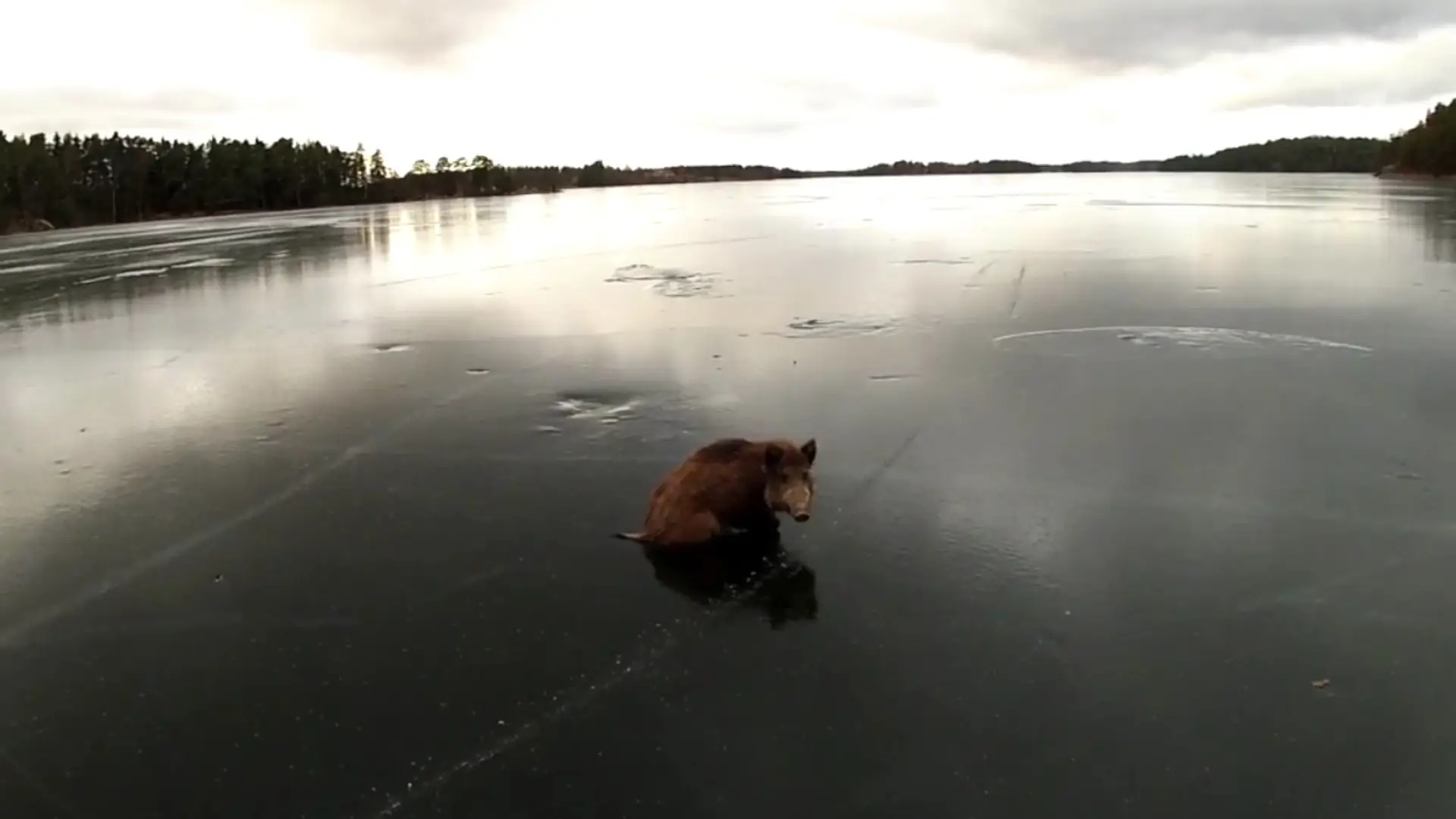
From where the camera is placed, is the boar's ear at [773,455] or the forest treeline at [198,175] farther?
the forest treeline at [198,175]

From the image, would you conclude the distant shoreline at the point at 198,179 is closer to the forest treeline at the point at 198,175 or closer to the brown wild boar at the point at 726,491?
the forest treeline at the point at 198,175

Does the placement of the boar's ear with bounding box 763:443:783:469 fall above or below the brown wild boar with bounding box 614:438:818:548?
above

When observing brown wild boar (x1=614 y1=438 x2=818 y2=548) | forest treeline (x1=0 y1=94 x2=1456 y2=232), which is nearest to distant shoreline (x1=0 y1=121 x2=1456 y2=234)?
forest treeline (x1=0 y1=94 x2=1456 y2=232)

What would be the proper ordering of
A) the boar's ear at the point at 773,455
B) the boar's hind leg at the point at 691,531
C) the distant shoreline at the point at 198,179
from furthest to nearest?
the distant shoreline at the point at 198,179, the boar's hind leg at the point at 691,531, the boar's ear at the point at 773,455

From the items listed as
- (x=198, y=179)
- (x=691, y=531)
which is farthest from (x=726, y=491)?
(x=198, y=179)

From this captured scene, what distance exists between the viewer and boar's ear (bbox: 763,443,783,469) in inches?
225

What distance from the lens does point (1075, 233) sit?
90.7 feet

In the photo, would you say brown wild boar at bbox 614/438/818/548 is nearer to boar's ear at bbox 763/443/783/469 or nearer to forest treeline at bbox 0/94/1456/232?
boar's ear at bbox 763/443/783/469

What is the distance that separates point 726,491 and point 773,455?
39cm

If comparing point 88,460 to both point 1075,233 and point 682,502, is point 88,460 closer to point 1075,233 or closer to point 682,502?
point 682,502

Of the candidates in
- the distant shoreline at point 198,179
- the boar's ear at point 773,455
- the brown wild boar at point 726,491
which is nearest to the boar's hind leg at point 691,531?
the brown wild boar at point 726,491

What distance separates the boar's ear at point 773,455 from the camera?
5.72 m

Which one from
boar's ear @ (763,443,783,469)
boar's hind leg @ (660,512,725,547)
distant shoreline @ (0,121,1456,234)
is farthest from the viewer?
distant shoreline @ (0,121,1456,234)

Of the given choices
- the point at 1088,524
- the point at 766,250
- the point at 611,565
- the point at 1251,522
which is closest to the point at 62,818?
the point at 611,565
